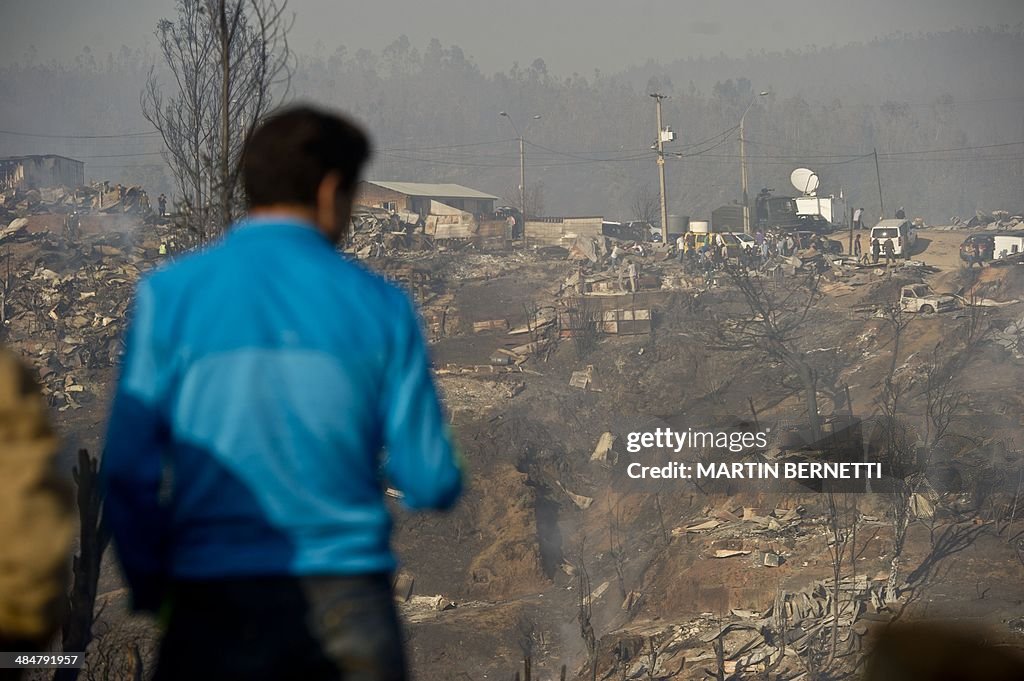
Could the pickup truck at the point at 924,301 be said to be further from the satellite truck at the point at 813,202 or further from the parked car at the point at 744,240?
the satellite truck at the point at 813,202

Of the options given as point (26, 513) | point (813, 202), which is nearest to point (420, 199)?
point (813, 202)

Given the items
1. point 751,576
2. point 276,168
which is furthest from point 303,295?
point 751,576

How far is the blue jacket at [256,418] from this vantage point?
1.41 meters

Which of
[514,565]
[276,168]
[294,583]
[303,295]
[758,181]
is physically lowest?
[514,565]

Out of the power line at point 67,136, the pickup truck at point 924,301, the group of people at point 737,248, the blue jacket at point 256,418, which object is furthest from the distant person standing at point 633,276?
the blue jacket at point 256,418

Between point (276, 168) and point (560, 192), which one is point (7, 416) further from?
point (560, 192)

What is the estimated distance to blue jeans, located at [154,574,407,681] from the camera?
141cm

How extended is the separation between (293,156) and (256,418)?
1.24ft

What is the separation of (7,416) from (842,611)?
1155cm

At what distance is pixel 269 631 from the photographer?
55.6 inches

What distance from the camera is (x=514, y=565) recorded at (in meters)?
14.8

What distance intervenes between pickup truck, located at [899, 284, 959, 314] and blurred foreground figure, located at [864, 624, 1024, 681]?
2293cm

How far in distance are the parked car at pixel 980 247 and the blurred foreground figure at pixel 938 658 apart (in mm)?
27851

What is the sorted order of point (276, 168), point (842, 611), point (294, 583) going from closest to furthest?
point (294, 583), point (276, 168), point (842, 611)
